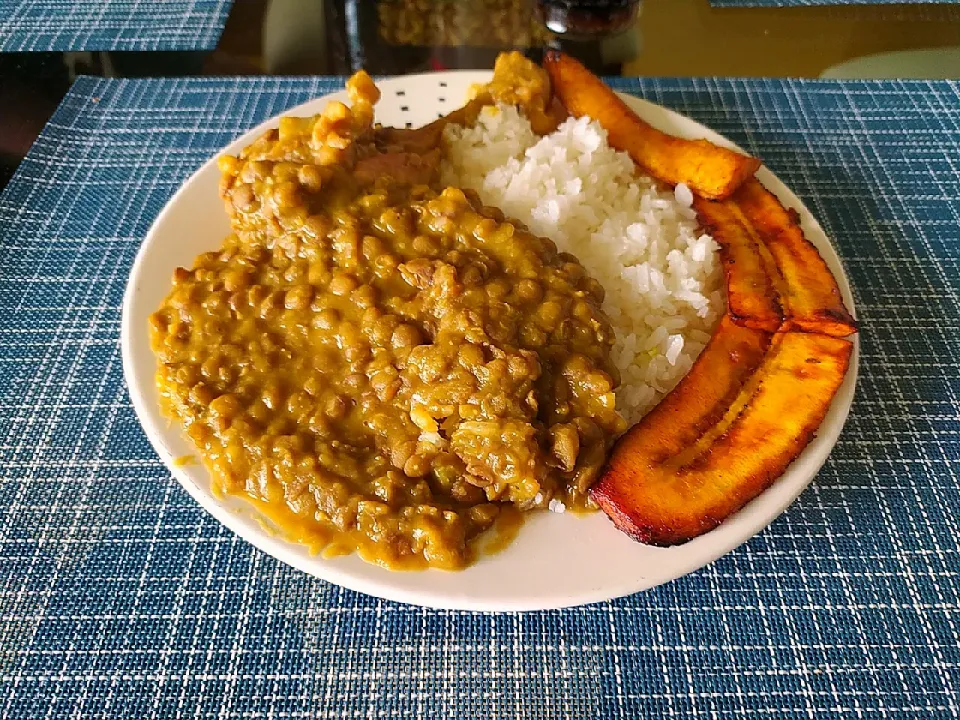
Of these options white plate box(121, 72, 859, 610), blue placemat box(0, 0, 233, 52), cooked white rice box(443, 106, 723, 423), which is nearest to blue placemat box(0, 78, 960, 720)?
white plate box(121, 72, 859, 610)

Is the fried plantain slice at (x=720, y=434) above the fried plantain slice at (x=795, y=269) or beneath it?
beneath

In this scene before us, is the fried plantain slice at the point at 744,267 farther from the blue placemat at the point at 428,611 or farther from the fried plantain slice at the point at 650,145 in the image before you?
the blue placemat at the point at 428,611

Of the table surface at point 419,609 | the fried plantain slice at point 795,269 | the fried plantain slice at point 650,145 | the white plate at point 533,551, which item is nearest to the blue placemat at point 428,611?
the table surface at point 419,609

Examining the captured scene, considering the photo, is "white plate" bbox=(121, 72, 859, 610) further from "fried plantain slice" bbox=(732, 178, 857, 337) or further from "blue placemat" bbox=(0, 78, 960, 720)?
"blue placemat" bbox=(0, 78, 960, 720)

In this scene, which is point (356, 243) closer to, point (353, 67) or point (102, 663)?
point (102, 663)

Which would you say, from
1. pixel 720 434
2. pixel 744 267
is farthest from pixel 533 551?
pixel 744 267

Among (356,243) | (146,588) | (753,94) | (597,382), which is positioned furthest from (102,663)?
(753,94)

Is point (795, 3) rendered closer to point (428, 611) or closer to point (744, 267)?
point (744, 267)
